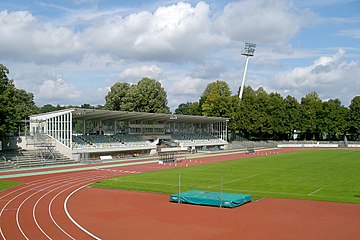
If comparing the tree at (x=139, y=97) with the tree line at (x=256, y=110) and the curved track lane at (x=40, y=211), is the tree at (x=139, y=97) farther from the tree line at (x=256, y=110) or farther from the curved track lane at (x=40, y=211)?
the curved track lane at (x=40, y=211)

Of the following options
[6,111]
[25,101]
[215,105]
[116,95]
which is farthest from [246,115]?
[6,111]

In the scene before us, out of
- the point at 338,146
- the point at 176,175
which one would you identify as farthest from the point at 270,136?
the point at 176,175

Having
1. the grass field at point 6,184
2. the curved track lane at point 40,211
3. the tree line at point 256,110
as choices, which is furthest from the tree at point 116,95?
the grass field at point 6,184

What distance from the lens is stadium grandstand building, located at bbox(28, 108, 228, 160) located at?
52.9 metres

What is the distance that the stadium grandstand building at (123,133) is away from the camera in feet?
173

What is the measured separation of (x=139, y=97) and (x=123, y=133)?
17.9 meters

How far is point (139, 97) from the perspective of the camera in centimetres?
8531

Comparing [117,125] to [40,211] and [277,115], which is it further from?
[40,211]

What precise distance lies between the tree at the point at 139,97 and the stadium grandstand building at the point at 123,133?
8.57 meters

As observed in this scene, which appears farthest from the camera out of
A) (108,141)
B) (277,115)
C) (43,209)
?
(277,115)

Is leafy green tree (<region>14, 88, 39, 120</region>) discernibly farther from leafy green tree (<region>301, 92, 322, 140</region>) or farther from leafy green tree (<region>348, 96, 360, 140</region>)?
leafy green tree (<region>348, 96, 360, 140</region>)

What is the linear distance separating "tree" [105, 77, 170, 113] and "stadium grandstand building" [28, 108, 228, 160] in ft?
28.1

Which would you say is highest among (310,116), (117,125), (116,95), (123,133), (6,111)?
(116,95)

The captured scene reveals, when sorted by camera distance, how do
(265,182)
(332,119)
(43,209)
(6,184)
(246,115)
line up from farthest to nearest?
(332,119), (246,115), (265,182), (6,184), (43,209)
